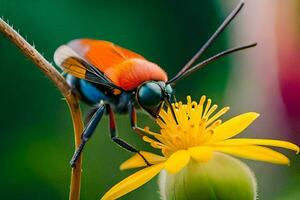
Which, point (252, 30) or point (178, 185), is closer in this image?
point (178, 185)

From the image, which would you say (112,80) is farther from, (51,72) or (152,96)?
(51,72)

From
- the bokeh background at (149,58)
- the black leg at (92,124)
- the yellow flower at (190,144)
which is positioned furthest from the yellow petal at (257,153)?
the bokeh background at (149,58)

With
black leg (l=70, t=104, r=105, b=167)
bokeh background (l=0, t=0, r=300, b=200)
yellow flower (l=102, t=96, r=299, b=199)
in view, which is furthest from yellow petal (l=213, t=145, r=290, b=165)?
bokeh background (l=0, t=0, r=300, b=200)

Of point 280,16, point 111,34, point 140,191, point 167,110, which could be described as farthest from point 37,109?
point 167,110

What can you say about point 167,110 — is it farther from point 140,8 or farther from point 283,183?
point 140,8

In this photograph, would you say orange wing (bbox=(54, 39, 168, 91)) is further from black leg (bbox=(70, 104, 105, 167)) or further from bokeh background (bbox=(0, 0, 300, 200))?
bokeh background (bbox=(0, 0, 300, 200))

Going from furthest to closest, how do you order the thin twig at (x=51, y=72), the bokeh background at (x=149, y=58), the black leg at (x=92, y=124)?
the bokeh background at (x=149, y=58)
the black leg at (x=92, y=124)
the thin twig at (x=51, y=72)

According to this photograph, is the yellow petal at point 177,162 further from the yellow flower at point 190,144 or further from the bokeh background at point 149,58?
the bokeh background at point 149,58
